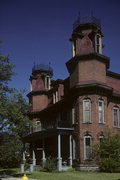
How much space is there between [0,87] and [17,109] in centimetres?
336

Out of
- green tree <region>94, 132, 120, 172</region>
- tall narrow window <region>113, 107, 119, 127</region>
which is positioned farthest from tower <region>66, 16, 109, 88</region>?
green tree <region>94, 132, 120, 172</region>

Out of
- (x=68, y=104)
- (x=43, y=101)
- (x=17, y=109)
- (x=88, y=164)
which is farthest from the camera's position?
(x=43, y=101)

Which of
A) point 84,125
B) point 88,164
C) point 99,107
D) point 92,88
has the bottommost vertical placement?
point 88,164

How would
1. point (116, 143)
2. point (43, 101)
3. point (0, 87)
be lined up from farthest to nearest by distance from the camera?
1. point (43, 101)
2. point (116, 143)
3. point (0, 87)

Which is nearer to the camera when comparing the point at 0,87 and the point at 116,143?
the point at 0,87

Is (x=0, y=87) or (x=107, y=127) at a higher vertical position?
(x=0, y=87)

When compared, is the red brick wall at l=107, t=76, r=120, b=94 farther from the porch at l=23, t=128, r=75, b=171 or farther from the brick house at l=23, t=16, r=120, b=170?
the porch at l=23, t=128, r=75, b=171

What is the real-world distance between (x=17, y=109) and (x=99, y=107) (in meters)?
10.3

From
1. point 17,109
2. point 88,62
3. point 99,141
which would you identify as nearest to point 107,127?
point 99,141

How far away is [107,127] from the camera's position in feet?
90.6

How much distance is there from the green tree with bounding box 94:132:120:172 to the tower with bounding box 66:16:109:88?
6304 mm

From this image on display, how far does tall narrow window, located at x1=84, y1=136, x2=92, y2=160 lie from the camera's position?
26517 mm

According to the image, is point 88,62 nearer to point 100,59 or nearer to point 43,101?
point 100,59

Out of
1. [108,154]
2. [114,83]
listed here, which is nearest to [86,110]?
[108,154]
